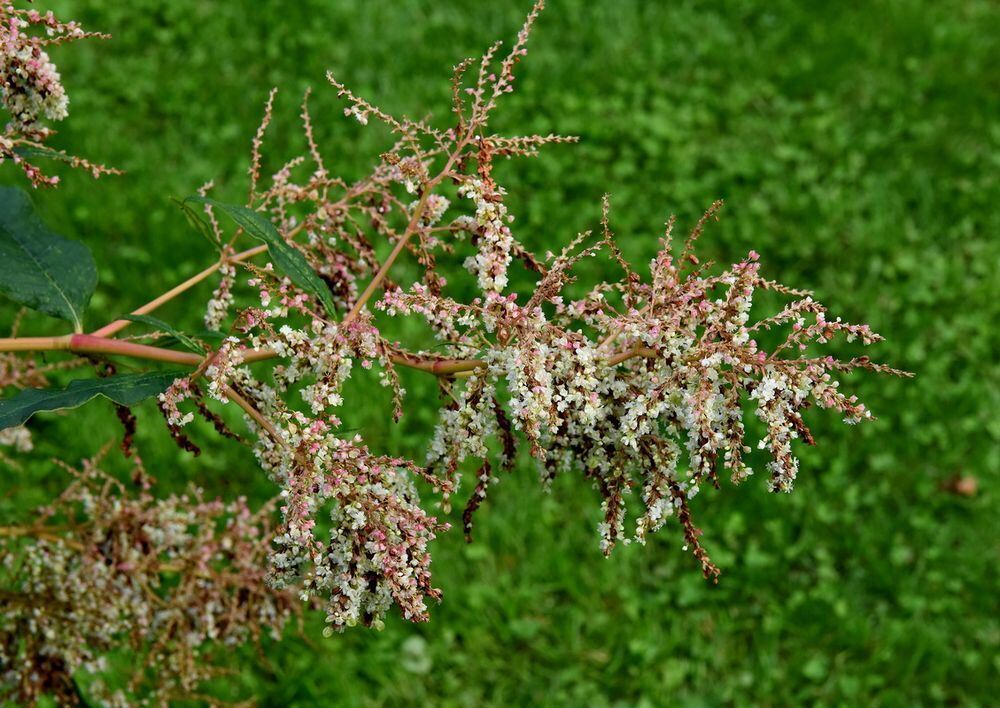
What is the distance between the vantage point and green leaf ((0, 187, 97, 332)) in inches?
73.4

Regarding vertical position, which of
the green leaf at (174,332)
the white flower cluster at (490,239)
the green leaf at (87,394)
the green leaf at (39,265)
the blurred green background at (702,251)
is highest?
the blurred green background at (702,251)

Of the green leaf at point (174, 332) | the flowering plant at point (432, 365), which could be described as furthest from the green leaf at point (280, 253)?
the green leaf at point (174, 332)

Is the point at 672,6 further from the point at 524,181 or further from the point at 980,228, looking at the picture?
the point at 980,228

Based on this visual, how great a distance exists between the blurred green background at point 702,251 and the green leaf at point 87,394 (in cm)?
193

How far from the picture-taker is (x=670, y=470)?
162 cm

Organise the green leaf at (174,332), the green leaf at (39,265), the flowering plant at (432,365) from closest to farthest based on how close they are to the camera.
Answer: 1. the flowering plant at (432,365)
2. the green leaf at (174,332)
3. the green leaf at (39,265)

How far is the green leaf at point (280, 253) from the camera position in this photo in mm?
1686

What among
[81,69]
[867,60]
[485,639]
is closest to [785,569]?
[485,639]

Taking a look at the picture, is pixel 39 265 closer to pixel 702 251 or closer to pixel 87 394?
pixel 87 394

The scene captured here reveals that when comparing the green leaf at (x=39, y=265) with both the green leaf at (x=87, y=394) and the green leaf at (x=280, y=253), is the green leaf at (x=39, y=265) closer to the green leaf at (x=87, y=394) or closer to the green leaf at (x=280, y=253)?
the green leaf at (x=87, y=394)

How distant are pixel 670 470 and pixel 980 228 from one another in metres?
4.77

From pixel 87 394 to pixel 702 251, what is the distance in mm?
4351

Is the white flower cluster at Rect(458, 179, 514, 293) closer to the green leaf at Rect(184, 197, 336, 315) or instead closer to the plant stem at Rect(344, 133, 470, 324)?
the plant stem at Rect(344, 133, 470, 324)

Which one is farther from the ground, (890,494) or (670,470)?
(890,494)
